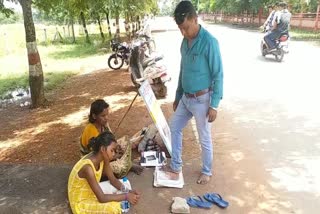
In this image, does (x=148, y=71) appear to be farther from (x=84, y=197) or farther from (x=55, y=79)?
(x=84, y=197)

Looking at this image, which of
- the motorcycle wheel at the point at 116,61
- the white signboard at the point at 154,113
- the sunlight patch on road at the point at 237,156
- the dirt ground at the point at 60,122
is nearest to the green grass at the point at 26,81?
the dirt ground at the point at 60,122

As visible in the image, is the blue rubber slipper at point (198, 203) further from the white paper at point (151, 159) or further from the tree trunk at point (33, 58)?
the tree trunk at point (33, 58)

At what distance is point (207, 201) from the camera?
11.3 ft

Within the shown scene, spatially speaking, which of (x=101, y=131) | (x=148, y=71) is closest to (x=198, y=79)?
(x=101, y=131)

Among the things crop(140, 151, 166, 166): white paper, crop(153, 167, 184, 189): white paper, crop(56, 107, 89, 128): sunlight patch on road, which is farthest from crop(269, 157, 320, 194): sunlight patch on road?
crop(56, 107, 89, 128): sunlight patch on road

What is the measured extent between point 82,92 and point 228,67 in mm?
4539

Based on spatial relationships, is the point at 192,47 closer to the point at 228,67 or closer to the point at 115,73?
the point at 228,67

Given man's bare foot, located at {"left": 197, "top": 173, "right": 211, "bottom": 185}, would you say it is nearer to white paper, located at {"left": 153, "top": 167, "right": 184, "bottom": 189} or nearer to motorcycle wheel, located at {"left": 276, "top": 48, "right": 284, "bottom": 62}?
white paper, located at {"left": 153, "top": 167, "right": 184, "bottom": 189}

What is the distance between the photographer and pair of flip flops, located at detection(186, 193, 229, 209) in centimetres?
337

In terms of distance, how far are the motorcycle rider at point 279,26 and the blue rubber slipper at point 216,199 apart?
28.3 feet

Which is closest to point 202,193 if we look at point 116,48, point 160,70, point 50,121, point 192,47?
point 192,47

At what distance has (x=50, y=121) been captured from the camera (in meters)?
6.60

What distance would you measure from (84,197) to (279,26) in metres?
9.75

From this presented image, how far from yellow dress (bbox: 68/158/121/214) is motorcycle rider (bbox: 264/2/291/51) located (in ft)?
30.6
